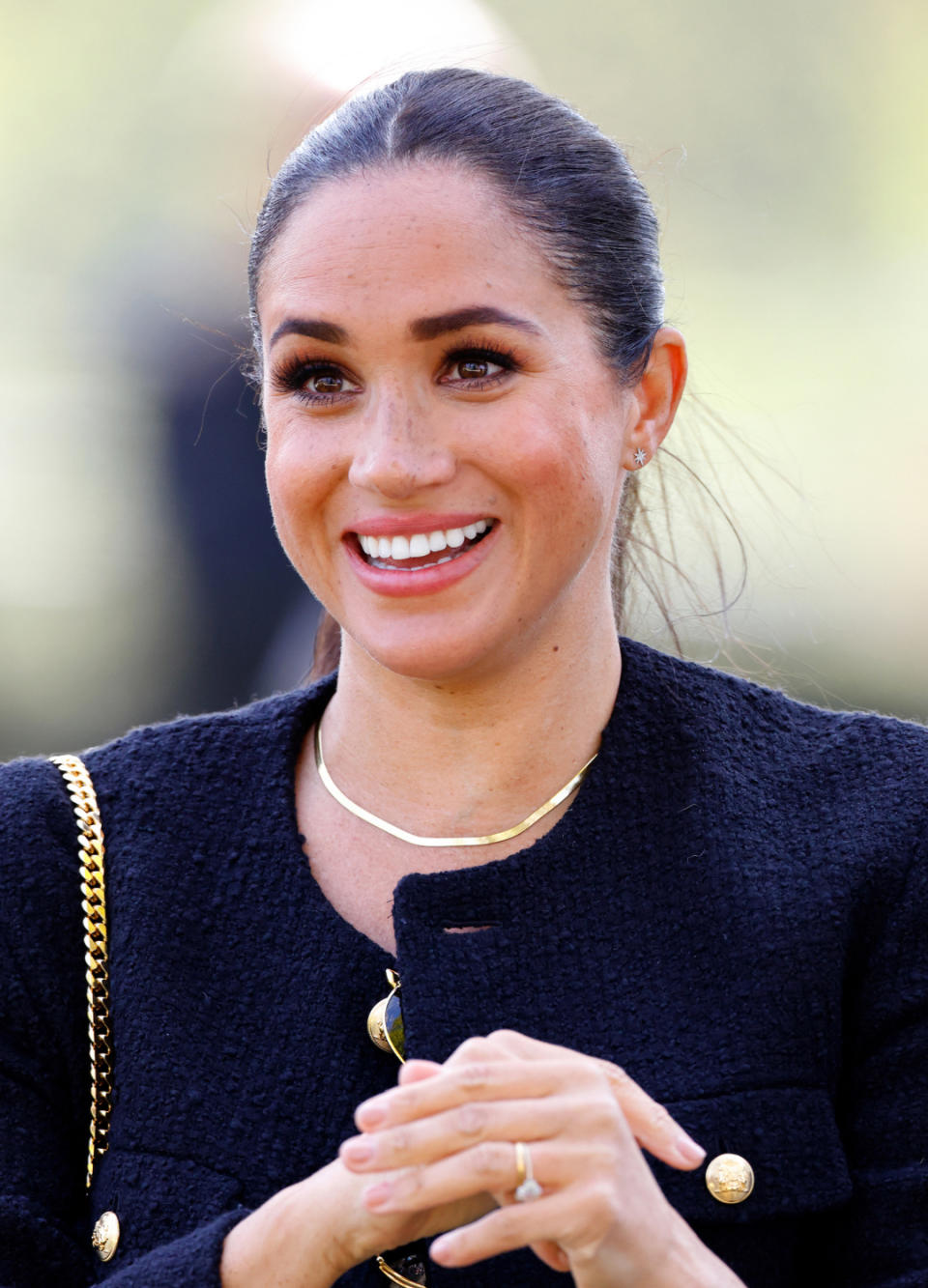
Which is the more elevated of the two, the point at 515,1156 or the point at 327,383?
the point at 327,383

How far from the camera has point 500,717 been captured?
2068mm

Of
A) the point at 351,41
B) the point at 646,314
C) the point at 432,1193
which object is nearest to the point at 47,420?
the point at 351,41

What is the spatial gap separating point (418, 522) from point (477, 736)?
285 mm

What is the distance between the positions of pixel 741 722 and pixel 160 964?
0.74 m

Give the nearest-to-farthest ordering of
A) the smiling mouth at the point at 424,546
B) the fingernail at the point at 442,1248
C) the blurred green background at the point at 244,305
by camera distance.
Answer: the fingernail at the point at 442,1248 < the smiling mouth at the point at 424,546 < the blurred green background at the point at 244,305

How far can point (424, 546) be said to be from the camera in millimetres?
1945

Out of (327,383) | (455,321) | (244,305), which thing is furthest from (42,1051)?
(244,305)

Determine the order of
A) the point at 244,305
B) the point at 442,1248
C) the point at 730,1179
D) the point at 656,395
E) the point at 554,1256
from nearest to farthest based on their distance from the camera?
the point at 442,1248 < the point at 554,1256 < the point at 730,1179 < the point at 656,395 < the point at 244,305

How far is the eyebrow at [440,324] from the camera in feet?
6.25

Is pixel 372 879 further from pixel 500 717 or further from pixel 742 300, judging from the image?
pixel 742 300

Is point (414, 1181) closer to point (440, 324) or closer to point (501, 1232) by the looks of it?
point (501, 1232)

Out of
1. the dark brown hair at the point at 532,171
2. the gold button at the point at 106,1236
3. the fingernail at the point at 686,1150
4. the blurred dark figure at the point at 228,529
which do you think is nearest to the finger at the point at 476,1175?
the fingernail at the point at 686,1150

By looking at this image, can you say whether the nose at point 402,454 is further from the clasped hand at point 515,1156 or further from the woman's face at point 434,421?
the clasped hand at point 515,1156

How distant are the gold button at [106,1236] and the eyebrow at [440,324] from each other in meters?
0.95
